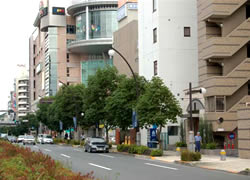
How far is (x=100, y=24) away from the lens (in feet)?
405

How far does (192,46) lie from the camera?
48.9 metres

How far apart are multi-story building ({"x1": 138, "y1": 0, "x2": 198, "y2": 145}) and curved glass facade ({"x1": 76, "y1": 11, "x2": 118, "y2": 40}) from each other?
7394cm

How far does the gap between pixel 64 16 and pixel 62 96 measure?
2606 inches

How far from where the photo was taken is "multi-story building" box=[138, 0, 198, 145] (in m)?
48.2

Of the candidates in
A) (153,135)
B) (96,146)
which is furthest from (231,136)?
(96,146)

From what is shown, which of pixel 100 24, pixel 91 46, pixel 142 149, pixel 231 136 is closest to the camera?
pixel 142 149

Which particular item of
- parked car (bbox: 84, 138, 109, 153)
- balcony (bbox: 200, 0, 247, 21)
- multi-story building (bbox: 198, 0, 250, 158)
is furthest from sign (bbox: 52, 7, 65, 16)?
balcony (bbox: 200, 0, 247, 21)

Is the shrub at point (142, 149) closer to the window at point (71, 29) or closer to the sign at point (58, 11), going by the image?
the window at point (71, 29)

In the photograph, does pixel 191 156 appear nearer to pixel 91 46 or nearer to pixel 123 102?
pixel 123 102

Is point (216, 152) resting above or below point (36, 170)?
below

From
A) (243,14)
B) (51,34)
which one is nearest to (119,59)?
(243,14)

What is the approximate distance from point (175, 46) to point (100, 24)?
76730 millimetres

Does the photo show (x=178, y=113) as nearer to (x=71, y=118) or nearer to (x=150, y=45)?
(x=150, y=45)

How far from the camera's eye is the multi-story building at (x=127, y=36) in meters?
63.9
